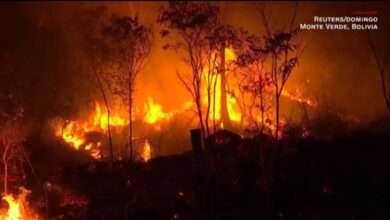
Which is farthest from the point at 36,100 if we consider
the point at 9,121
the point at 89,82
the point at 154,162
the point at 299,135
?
the point at 299,135

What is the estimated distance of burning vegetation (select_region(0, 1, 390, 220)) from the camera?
66.8 ft

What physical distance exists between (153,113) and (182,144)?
260 inches

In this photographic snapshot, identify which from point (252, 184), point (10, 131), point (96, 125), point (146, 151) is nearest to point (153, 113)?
point (96, 125)

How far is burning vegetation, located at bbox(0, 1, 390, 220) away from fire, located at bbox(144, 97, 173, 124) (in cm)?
143

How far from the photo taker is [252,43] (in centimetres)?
1975

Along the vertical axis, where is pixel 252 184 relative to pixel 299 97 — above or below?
below

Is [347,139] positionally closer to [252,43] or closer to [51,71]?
[252,43]

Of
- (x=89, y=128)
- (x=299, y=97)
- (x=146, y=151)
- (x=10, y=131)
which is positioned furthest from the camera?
(x=299, y=97)

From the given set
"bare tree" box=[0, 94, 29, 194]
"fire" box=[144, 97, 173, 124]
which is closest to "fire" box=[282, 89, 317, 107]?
"fire" box=[144, 97, 173, 124]

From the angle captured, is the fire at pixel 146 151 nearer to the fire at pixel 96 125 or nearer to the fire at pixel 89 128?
the fire at pixel 96 125

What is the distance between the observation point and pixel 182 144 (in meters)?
32.4

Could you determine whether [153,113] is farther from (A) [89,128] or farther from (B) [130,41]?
(B) [130,41]

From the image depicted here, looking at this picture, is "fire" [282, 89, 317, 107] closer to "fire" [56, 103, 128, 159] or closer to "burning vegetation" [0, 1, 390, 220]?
"burning vegetation" [0, 1, 390, 220]

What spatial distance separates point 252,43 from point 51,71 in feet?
64.9
